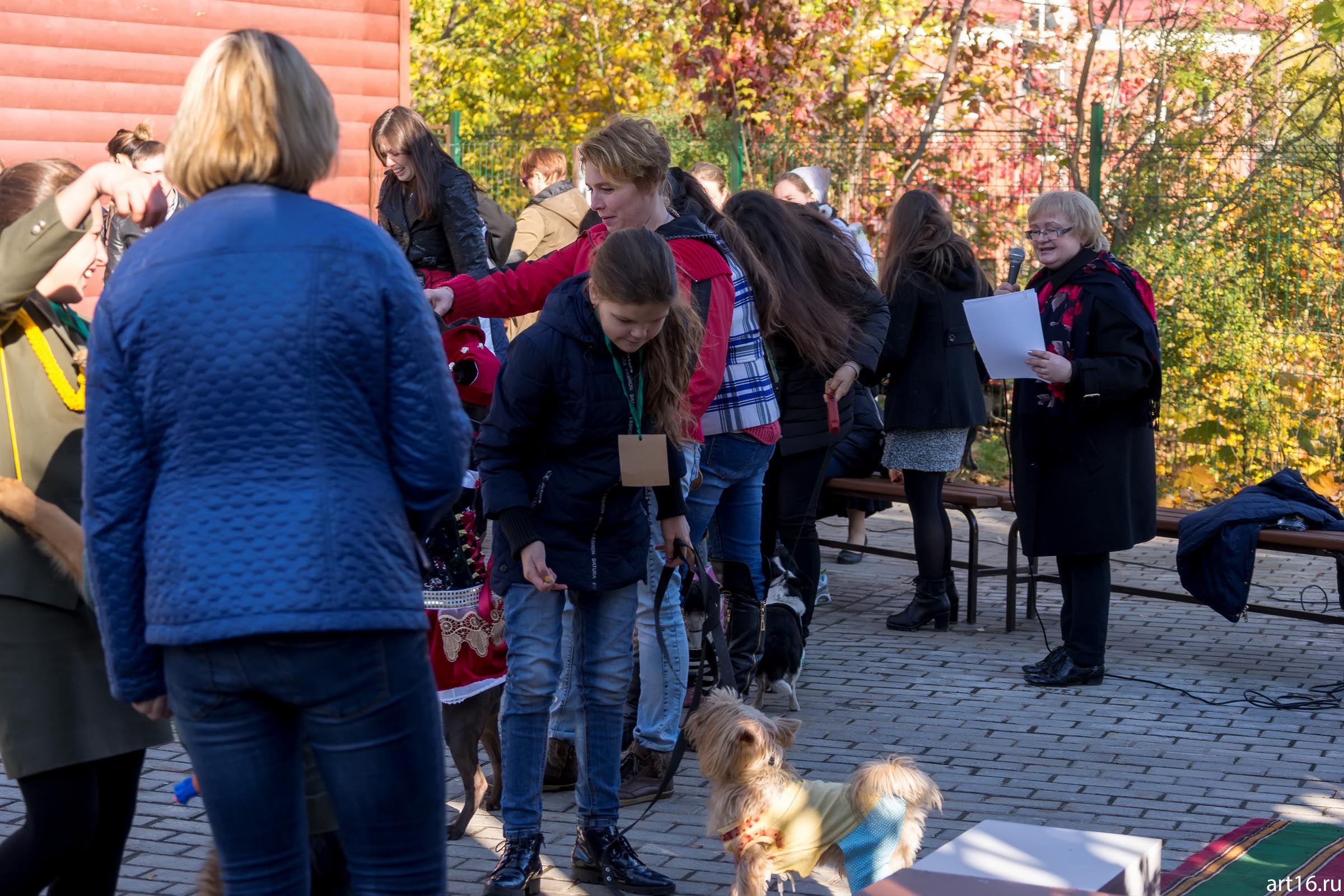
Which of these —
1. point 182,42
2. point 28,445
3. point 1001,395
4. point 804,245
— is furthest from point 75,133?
point 28,445

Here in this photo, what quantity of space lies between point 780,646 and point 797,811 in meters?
2.00

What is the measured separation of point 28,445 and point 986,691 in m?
4.29

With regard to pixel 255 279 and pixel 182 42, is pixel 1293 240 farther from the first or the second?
pixel 255 279

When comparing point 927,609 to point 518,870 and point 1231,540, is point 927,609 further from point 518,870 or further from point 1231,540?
point 518,870

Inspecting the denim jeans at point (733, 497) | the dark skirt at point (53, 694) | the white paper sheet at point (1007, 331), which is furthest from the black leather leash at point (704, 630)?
the white paper sheet at point (1007, 331)

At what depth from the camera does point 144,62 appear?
33.3 feet

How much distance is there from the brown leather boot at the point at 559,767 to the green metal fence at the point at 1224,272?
575 centimetres

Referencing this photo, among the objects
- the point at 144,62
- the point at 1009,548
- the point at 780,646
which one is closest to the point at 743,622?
the point at 780,646

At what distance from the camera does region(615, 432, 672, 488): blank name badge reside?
149 inches

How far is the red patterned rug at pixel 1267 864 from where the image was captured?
390 cm

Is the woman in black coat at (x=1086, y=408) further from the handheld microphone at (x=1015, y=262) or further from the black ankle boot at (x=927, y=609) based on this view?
the black ankle boot at (x=927, y=609)

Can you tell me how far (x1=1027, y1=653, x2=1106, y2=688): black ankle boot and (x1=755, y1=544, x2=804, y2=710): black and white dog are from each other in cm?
117

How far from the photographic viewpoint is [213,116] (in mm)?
2236

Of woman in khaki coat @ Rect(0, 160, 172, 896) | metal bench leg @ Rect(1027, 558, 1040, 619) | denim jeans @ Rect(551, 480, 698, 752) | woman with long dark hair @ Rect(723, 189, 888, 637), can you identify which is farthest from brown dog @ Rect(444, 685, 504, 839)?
metal bench leg @ Rect(1027, 558, 1040, 619)
